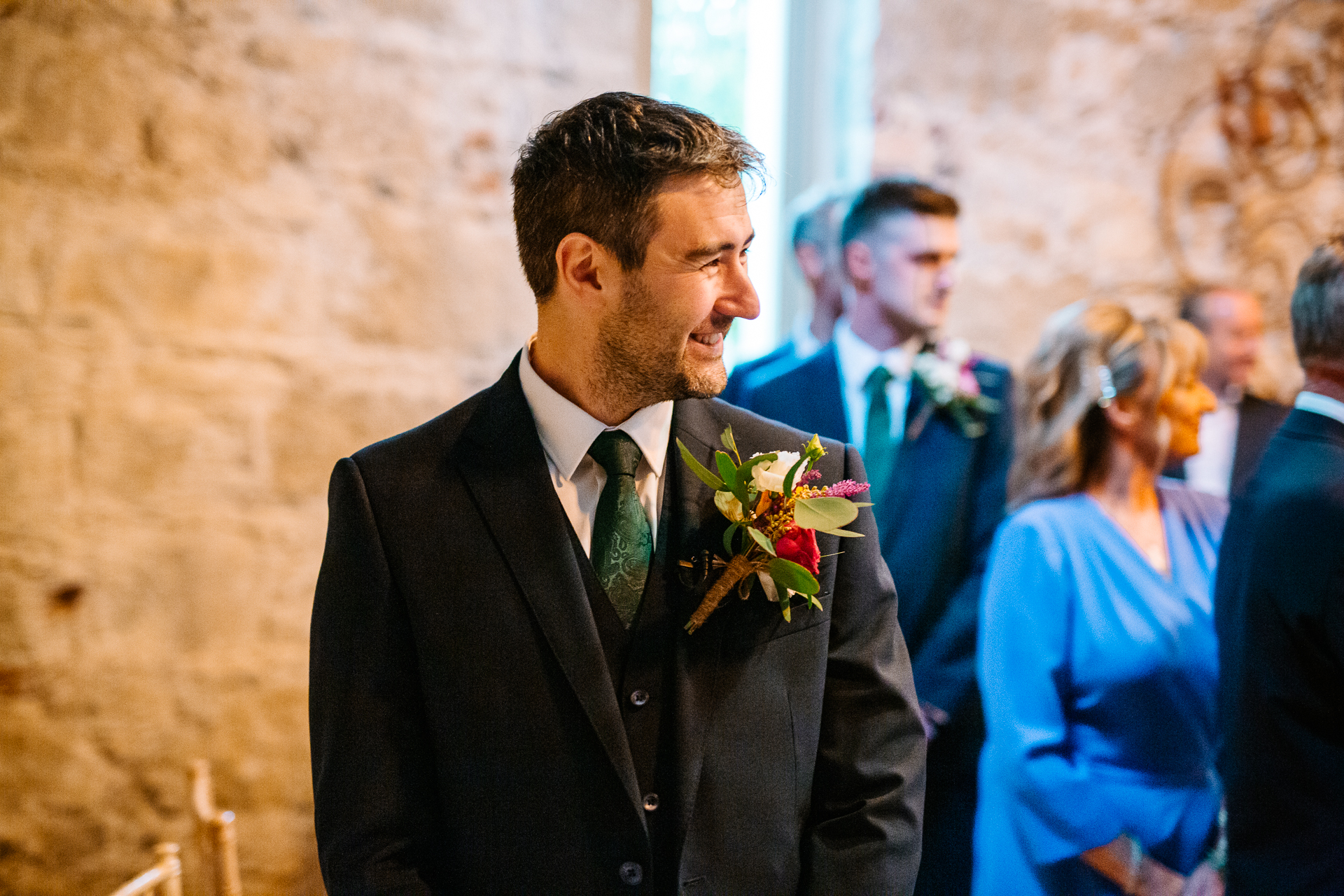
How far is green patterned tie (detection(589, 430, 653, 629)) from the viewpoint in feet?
4.45

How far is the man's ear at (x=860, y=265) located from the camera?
8.49 feet

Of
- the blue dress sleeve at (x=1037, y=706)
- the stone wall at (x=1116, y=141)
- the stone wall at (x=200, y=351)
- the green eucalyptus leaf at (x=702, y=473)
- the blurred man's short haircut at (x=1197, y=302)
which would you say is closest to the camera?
the green eucalyptus leaf at (x=702, y=473)

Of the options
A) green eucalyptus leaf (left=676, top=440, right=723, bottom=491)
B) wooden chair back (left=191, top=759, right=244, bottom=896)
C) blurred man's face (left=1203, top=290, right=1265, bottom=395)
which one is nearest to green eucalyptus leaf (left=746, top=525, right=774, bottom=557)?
green eucalyptus leaf (left=676, top=440, right=723, bottom=491)

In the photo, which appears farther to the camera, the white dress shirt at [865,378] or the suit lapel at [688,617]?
the white dress shirt at [865,378]

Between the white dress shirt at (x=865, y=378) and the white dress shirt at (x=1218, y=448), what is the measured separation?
41.7 inches

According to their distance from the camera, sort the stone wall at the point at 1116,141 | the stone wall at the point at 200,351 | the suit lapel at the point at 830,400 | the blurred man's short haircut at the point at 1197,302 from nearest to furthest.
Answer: the stone wall at the point at 200,351, the suit lapel at the point at 830,400, the stone wall at the point at 1116,141, the blurred man's short haircut at the point at 1197,302

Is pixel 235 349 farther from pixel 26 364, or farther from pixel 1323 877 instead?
pixel 1323 877

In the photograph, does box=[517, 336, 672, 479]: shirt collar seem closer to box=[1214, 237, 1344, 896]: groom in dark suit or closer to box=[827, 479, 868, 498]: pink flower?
box=[827, 479, 868, 498]: pink flower

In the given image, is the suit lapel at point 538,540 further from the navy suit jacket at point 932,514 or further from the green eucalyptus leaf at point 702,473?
the navy suit jacket at point 932,514

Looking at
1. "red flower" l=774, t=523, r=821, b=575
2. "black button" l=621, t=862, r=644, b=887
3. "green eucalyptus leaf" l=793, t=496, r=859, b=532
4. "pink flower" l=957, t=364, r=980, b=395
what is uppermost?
"pink flower" l=957, t=364, r=980, b=395

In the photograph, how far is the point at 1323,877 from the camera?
88.0 inches

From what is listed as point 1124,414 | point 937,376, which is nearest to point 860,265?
point 937,376

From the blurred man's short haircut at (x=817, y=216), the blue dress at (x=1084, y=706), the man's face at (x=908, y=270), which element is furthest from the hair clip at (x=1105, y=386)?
the blurred man's short haircut at (x=817, y=216)

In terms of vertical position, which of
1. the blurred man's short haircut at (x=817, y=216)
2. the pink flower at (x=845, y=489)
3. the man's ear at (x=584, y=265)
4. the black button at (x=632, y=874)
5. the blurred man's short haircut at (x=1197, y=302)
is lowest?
the black button at (x=632, y=874)
